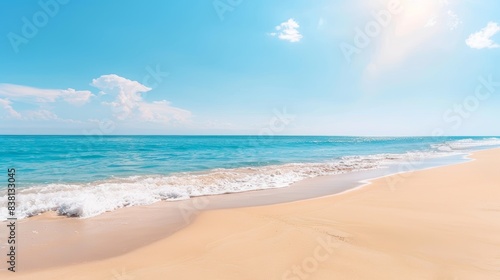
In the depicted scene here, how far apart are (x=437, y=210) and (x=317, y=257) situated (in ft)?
17.4

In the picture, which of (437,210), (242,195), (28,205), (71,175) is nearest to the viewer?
(437,210)

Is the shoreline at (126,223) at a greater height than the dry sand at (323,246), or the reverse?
the dry sand at (323,246)

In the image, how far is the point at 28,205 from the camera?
8391 mm

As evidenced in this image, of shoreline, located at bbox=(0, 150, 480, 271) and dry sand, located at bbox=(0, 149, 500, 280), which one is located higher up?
dry sand, located at bbox=(0, 149, 500, 280)

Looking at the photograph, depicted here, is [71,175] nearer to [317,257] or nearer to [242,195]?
[242,195]

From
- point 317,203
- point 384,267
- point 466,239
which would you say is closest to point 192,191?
point 317,203

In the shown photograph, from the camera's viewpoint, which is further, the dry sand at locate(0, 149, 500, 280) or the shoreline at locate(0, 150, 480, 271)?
the shoreline at locate(0, 150, 480, 271)

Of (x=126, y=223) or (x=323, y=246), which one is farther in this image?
(x=126, y=223)

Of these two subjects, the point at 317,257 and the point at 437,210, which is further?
the point at 437,210

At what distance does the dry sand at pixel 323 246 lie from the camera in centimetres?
432

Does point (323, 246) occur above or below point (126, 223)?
above

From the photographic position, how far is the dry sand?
432 centimetres

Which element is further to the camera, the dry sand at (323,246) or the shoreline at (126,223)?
the shoreline at (126,223)

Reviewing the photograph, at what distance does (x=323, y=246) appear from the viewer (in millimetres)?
5219
